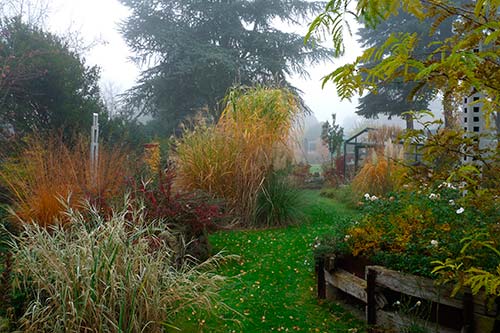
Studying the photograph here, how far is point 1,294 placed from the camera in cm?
195

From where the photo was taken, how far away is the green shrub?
516cm

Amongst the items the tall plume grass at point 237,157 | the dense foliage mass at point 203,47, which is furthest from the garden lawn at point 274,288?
the dense foliage mass at point 203,47

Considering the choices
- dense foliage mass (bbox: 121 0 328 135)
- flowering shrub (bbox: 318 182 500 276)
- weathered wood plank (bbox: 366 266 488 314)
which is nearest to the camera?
weathered wood plank (bbox: 366 266 488 314)

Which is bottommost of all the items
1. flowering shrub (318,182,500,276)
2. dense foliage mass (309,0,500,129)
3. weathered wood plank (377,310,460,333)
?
weathered wood plank (377,310,460,333)

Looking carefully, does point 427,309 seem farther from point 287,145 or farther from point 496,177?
point 287,145

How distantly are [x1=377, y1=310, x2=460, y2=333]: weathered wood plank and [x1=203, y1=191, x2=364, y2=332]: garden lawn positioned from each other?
18 centimetres

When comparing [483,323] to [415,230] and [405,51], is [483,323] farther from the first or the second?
[405,51]

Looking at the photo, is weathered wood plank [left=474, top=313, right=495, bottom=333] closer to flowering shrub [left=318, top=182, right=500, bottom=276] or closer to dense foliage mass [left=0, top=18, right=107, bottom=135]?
flowering shrub [left=318, top=182, right=500, bottom=276]

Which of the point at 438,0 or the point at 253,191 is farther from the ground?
the point at 438,0

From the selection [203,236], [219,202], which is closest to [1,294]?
[203,236]

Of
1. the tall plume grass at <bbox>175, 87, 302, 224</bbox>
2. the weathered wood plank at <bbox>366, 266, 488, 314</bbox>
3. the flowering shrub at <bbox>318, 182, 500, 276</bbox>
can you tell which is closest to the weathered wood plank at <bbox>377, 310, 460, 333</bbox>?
the weathered wood plank at <bbox>366, 266, 488, 314</bbox>

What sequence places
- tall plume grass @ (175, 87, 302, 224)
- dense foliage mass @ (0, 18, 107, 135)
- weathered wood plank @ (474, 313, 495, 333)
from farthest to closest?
dense foliage mass @ (0, 18, 107, 135) → tall plume grass @ (175, 87, 302, 224) → weathered wood plank @ (474, 313, 495, 333)

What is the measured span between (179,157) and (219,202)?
1.51 m

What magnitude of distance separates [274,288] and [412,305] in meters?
1.08
